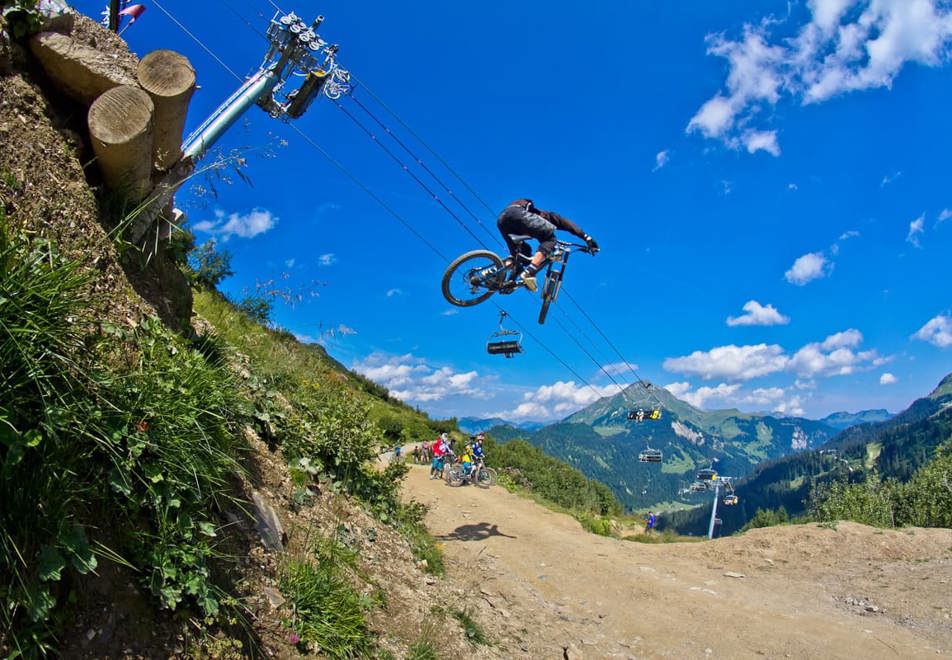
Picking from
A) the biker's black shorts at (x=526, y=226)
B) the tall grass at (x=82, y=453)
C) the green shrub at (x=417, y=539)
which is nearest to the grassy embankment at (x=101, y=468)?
the tall grass at (x=82, y=453)

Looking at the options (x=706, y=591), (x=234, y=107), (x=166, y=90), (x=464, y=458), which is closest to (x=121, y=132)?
(x=166, y=90)

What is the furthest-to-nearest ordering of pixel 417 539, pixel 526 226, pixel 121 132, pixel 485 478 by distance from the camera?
pixel 485 478 → pixel 526 226 → pixel 417 539 → pixel 121 132

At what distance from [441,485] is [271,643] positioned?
57.6 feet

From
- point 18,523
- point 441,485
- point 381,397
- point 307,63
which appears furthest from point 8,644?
point 381,397

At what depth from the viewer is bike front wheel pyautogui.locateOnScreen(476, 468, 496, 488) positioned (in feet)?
70.7

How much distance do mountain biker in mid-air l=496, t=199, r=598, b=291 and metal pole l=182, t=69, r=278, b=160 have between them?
6.81m

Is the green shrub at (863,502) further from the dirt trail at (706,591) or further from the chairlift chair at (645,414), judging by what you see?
the dirt trail at (706,591)

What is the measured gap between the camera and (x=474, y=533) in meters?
14.1

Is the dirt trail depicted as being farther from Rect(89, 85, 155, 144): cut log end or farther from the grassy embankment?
Rect(89, 85, 155, 144): cut log end

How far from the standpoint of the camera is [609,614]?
9227mm

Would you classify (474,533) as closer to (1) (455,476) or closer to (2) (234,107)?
(1) (455,476)

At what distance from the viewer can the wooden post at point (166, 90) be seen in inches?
206

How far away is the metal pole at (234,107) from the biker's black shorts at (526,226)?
6722 mm

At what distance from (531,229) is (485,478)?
13.4 meters
